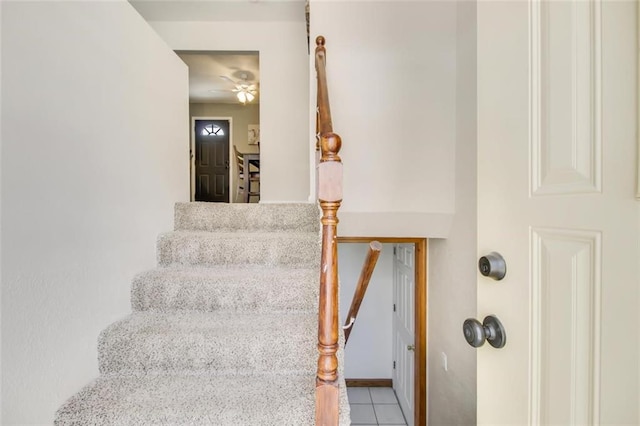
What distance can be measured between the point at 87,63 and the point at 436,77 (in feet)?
6.58

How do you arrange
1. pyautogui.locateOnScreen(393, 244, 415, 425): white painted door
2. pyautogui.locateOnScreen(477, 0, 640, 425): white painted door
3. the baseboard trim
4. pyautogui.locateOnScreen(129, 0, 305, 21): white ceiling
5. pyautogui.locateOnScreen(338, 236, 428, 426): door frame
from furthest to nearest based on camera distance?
the baseboard trim < pyautogui.locateOnScreen(129, 0, 305, 21): white ceiling < pyautogui.locateOnScreen(393, 244, 415, 425): white painted door < pyautogui.locateOnScreen(338, 236, 428, 426): door frame < pyautogui.locateOnScreen(477, 0, 640, 425): white painted door

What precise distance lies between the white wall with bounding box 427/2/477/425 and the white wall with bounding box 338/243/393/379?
4.74 ft

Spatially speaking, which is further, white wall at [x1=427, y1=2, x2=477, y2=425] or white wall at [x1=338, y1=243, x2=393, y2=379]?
white wall at [x1=338, y1=243, x2=393, y2=379]

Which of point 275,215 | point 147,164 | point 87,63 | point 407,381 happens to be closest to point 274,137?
point 275,215

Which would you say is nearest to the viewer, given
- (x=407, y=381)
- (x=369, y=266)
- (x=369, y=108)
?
(x=369, y=266)

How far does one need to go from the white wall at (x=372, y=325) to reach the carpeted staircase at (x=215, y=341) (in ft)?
6.69

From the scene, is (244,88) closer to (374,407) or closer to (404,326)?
(404,326)

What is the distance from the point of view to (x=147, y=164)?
1882mm

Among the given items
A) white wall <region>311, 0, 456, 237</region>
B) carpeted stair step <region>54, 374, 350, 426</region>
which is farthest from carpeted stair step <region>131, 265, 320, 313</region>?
white wall <region>311, 0, 456, 237</region>

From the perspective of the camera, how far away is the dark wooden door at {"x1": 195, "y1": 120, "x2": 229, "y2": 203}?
668 cm

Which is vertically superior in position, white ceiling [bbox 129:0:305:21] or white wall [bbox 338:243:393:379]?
white ceiling [bbox 129:0:305:21]

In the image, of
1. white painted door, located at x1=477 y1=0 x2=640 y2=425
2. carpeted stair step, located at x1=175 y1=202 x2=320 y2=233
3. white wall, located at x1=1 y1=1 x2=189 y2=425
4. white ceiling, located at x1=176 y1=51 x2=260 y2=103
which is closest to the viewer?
white painted door, located at x1=477 y1=0 x2=640 y2=425

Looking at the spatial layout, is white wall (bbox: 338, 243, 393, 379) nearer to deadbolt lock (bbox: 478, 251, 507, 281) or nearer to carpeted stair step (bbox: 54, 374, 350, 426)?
carpeted stair step (bbox: 54, 374, 350, 426)

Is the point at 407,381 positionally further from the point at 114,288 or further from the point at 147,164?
the point at 147,164
